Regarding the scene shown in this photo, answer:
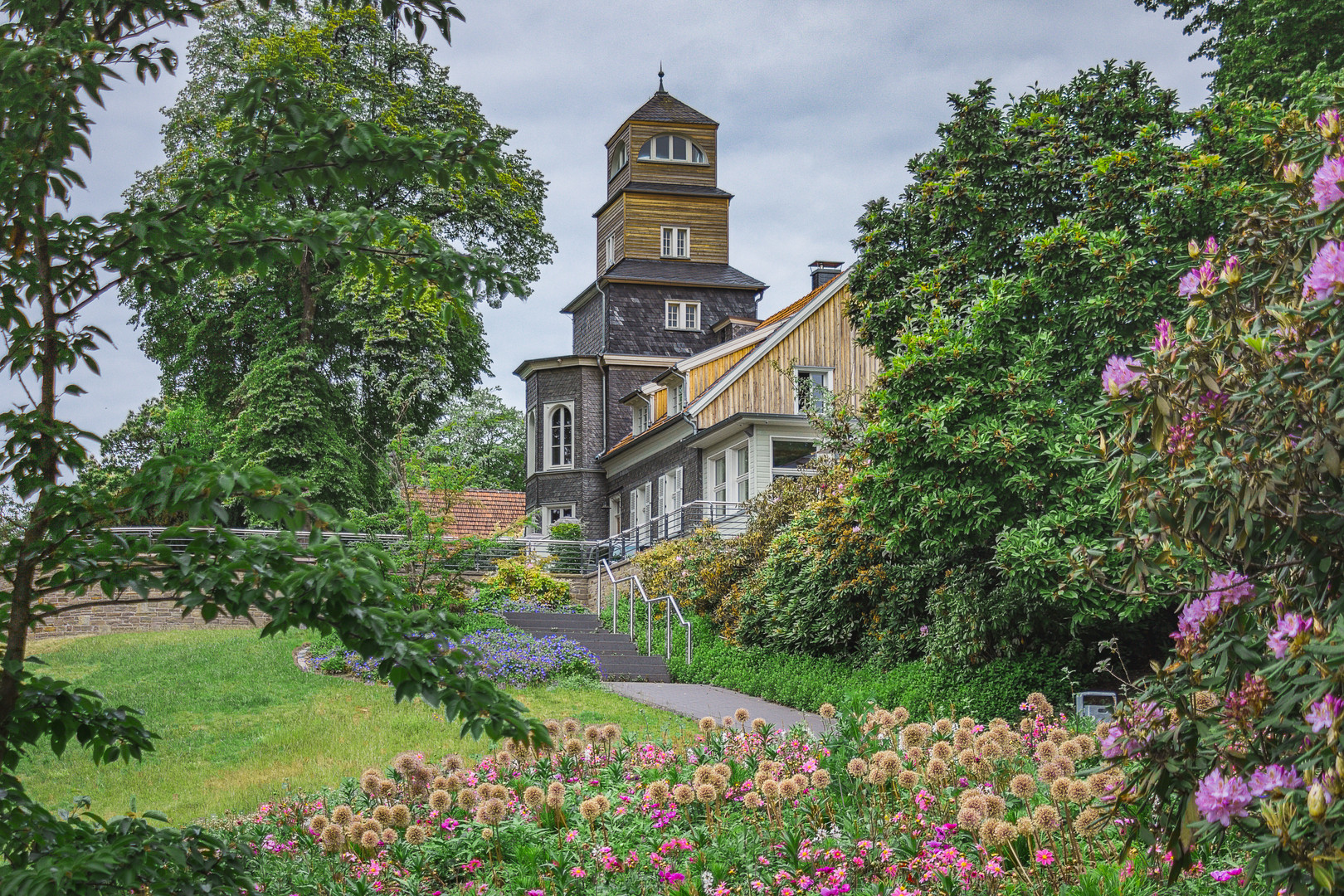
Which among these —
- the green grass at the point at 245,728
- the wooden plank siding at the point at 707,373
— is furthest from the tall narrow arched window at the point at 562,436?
the green grass at the point at 245,728

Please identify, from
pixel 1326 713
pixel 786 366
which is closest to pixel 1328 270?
pixel 1326 713

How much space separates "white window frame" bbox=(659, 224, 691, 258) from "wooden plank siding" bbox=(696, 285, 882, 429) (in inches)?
394

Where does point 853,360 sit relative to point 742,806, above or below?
above

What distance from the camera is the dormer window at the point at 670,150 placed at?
3788 cm

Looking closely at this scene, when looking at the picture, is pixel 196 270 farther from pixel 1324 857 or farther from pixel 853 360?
pixel 853 360

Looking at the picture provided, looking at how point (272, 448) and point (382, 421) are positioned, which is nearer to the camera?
point (272, 448)

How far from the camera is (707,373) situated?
31047mm

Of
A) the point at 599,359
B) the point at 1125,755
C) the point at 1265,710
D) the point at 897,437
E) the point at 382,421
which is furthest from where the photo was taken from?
the point at 599,359

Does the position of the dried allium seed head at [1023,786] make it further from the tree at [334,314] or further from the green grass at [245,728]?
the tree at [334,314]

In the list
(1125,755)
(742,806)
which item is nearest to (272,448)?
(742,806)

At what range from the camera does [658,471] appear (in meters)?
32.3

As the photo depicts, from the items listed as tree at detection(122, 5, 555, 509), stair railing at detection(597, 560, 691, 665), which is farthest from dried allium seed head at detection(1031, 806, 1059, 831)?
tree at detection(122, 5, 555, 509)

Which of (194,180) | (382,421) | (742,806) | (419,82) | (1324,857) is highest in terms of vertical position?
(419,82)

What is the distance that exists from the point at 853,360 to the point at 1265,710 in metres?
26.9
